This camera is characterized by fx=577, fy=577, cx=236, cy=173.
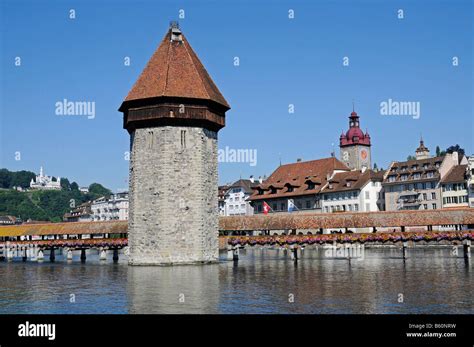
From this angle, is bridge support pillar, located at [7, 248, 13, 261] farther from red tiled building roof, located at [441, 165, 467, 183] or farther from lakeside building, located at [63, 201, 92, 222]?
lakeside building, located at [63, 201, 92, 222]

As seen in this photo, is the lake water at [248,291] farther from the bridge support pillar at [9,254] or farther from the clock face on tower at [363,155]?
the clock face on tower at [363,155]

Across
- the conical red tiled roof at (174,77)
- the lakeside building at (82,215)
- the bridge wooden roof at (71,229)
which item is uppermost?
the conical red tiled roof at (174,77)

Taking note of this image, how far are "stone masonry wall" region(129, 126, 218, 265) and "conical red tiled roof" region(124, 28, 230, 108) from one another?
7.33ft

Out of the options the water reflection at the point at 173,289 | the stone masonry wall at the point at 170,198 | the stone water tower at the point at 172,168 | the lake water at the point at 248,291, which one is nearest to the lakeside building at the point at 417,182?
the lake water at the point at 248,291

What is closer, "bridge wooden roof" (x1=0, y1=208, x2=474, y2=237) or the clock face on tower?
"bridge wooden roof" (x1=0, y1=208, x2=474, y2=237)

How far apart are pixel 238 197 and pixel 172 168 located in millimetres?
55803

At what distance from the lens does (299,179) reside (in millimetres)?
73812

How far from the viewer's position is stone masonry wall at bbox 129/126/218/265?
34531 millimetres

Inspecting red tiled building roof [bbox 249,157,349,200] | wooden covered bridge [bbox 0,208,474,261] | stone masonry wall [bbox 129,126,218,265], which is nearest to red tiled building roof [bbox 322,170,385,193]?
red tiled building roof [bbox 249,157,349,200]

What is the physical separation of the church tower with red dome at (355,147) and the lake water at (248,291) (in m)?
64.7

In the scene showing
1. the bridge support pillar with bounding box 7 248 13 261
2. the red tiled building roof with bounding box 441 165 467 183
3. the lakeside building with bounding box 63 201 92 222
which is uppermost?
the red tiled building roof with bounding box 441 165 467 183

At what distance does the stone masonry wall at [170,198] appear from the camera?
34.5 metres

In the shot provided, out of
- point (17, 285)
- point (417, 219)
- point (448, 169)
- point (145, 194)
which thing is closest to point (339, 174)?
point (448, 169)
